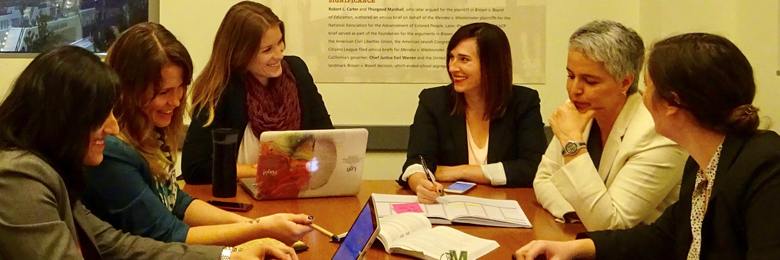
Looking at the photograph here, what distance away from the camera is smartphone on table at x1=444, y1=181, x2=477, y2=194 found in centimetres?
240

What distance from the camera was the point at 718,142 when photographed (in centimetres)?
147

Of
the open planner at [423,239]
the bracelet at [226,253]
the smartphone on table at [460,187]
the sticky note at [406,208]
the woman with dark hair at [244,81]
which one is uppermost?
the woman with dark hair at [244,81]

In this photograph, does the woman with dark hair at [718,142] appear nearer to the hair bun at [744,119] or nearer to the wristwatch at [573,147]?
the hair bun at [744,119]

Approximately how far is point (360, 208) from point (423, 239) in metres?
0.45

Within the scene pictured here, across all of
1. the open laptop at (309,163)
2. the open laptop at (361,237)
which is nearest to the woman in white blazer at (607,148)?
the open laptop at (309,163)

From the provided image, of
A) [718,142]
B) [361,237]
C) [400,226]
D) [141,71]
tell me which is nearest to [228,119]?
[141,71]

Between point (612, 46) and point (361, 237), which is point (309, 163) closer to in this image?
point (361, 237)

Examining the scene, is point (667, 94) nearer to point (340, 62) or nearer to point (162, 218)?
point (162, 218)

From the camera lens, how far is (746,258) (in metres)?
1.36

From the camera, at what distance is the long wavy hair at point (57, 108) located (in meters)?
1.29

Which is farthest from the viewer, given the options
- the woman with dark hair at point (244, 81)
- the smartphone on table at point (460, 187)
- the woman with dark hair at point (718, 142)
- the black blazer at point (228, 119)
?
the woman with dark hair at point (244, 81)

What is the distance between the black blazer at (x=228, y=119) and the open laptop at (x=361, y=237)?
3.58ft

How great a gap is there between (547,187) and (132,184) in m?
1.27

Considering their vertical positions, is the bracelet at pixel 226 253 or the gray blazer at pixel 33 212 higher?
the gray blazer at pixel 33 212
